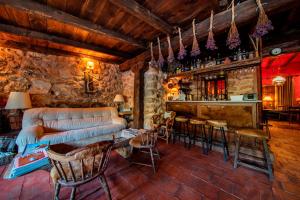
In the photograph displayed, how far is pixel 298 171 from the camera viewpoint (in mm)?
1917

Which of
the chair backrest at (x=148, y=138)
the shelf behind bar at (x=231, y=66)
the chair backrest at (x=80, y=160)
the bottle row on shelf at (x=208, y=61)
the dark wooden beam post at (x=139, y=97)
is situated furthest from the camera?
the dark wooden beam post at (x=139, y=97)

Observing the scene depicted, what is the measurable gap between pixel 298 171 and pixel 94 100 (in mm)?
4642

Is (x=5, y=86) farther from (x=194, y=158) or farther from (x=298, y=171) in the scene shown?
(x=298, y=171)

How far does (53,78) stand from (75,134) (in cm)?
178

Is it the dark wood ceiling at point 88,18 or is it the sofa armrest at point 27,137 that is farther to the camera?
the sofa armrest at point 27,137

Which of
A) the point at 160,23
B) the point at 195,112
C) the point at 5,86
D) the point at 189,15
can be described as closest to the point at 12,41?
the point at 5,86

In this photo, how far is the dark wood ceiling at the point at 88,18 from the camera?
1755 millimetres

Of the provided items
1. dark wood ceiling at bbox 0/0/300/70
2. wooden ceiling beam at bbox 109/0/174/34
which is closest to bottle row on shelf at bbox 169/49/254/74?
dark wood ceiling at bbox 0/0/300/70

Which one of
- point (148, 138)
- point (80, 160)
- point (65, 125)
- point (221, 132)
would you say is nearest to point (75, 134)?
point (65, 125)

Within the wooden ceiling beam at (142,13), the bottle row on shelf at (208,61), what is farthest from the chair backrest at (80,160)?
the bottle row on shelf at (208,61)

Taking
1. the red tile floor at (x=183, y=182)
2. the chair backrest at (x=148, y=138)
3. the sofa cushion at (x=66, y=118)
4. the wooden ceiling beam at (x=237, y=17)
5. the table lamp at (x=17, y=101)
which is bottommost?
the red tile floor at (x=183, y=182)

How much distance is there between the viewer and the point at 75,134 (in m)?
2.54

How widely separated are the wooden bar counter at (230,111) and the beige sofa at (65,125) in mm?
1920

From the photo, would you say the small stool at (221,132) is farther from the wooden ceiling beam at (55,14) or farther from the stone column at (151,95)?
the wooden ceiling beam at (55,14)
